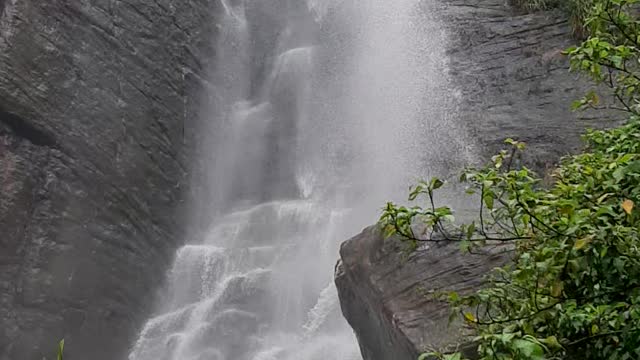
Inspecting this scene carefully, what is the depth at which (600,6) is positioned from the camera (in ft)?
10.3

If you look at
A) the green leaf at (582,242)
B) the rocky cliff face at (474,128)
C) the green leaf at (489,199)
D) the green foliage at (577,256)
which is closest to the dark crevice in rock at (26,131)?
the rocky cliff face at (474,128)

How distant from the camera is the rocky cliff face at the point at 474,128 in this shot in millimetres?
5523

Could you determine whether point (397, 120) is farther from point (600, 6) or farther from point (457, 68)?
point (600, 6)

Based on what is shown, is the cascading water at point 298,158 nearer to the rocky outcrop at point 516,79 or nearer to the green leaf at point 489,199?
the rocky outcrop at point 516,79

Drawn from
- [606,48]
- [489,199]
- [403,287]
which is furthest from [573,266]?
[403,287]

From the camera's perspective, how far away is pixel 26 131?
38.9ft

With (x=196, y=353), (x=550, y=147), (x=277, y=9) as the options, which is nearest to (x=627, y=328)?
(x=550, y=147)

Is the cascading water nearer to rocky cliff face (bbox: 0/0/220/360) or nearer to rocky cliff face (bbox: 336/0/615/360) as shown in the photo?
rocky cliff face (bbox: 336/0/615/360)

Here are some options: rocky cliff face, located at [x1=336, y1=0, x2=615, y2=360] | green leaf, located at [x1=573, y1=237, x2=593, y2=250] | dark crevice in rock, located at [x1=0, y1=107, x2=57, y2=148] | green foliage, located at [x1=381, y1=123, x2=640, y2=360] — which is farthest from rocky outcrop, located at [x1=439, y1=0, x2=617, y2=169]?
dark crevice in rock, located at [x1=0, y1=107, x2=57, y2=148]

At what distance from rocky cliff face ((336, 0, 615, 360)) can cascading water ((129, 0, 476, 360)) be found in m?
0.56

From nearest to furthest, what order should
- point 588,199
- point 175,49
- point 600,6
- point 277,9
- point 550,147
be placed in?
point 588,199, point 600,6, point 550,147, point 175,49, point 277,9

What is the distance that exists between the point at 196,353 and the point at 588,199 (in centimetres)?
924

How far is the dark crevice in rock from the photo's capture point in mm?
11641

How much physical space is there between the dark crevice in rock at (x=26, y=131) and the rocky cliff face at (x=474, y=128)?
748 centimetres
